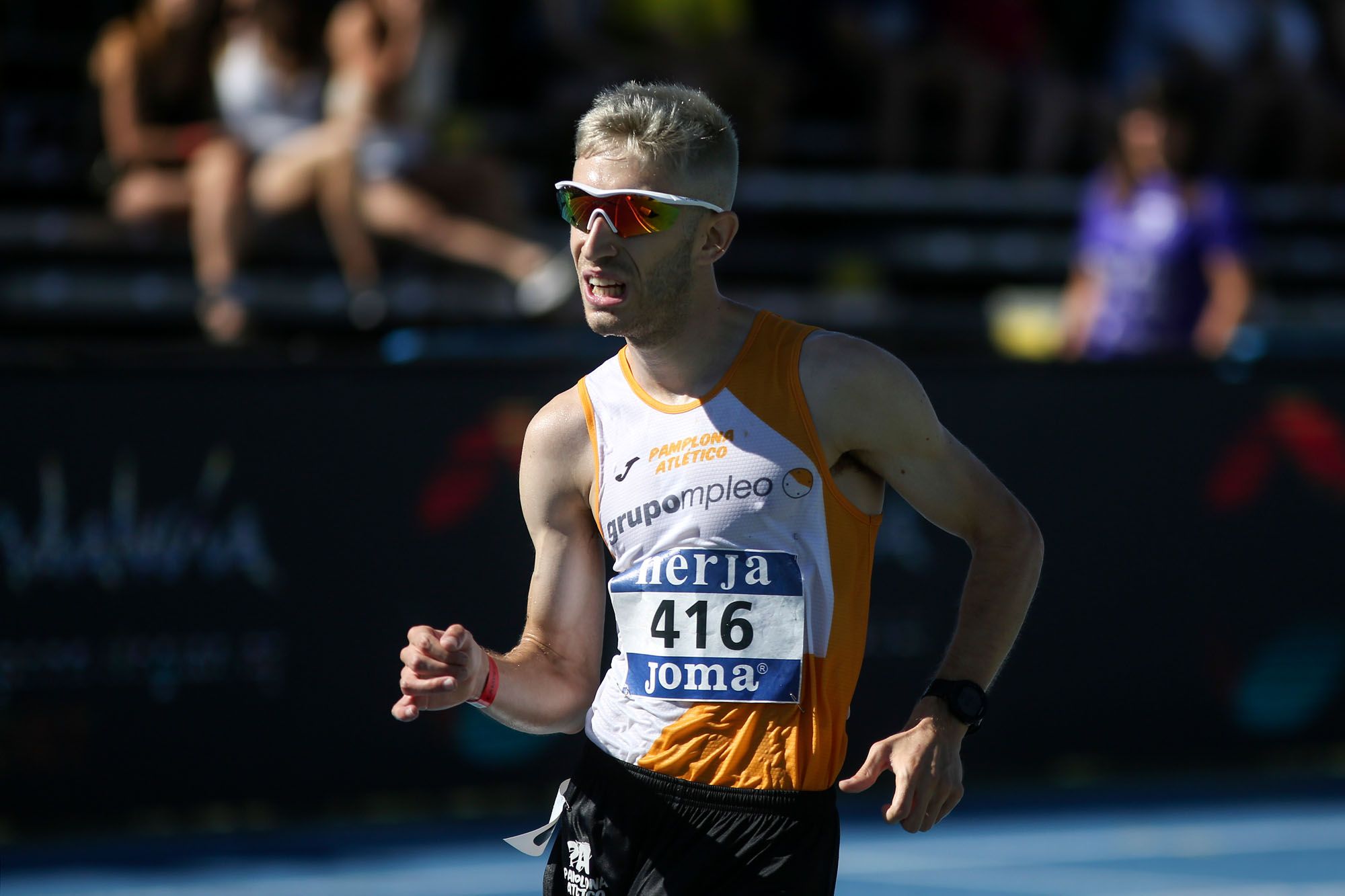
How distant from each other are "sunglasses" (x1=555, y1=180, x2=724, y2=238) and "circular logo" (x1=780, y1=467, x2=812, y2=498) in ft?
1.68

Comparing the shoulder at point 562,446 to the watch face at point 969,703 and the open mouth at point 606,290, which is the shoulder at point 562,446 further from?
the watch face at point 969,703

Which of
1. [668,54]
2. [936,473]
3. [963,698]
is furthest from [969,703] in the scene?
[668,54]

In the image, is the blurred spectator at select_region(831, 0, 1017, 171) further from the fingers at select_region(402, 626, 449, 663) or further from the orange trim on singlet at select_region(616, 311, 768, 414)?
the fingers at select_region(402, 626, 449, 663)

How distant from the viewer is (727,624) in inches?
127

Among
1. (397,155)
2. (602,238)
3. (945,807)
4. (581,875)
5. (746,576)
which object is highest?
(397,155)

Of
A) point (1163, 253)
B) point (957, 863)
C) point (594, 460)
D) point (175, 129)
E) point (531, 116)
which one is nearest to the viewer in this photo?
point (594, 460)

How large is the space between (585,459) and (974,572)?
0.78 m

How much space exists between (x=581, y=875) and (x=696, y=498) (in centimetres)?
78

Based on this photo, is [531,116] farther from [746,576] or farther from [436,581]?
[746,576]

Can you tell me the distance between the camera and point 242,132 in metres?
8.77

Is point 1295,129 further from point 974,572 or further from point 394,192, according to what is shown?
point 974,572

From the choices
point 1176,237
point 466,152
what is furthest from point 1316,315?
point 466,152

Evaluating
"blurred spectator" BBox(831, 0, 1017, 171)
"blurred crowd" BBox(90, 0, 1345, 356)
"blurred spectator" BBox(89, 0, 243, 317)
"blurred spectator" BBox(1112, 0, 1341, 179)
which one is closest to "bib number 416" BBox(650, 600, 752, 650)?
"blurred crowd" BBox(90, 0, 1345, 356)

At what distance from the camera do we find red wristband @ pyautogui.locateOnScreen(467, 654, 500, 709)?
320 cm
